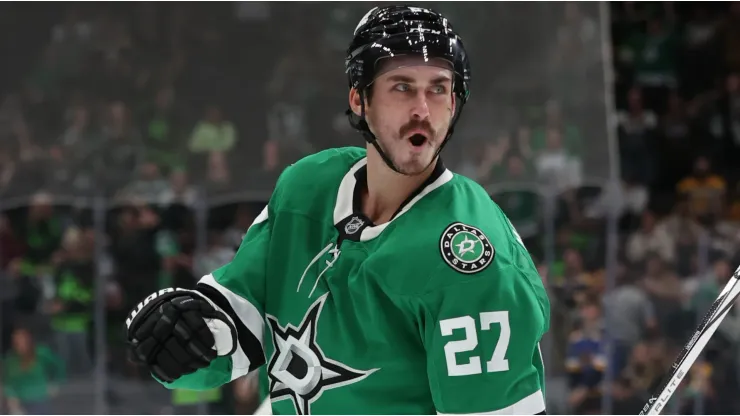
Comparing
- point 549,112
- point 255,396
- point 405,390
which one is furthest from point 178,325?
point 549,112

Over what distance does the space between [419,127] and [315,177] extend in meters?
0.29

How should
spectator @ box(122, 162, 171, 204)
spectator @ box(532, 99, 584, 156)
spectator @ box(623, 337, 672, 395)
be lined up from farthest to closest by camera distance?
spectator @ box(532, 99, 584, 156) → spectator @ box(122, 162, 171, 204) → spectator @ box(623, 337, 672, 395)

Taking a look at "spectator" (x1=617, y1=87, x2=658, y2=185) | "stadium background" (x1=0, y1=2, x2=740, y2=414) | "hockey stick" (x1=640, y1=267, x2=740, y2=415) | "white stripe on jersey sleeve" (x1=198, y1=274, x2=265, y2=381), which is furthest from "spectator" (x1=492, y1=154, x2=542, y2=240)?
"white stripe on jersey sleeve" (x1=198, y1=274, x2=265, y2=381)

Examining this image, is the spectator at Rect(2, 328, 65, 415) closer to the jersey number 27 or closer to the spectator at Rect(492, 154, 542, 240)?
the spectator at Rect(492, 154, 542, 240)

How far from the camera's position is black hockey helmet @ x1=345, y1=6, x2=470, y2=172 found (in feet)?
5.64

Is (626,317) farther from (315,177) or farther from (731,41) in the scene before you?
(315,177)

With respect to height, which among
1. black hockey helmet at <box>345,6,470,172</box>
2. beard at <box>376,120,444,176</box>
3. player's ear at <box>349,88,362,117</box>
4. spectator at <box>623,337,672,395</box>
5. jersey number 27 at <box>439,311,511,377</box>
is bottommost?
spectator at <box>623,337,672,395</box>

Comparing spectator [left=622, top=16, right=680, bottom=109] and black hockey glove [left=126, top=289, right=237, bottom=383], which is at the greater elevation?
spectator [left=622, top=16, right=680, bottom=109]

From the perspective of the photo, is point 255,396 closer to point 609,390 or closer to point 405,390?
point 609,390

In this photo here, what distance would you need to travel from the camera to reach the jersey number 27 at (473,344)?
1618 mm

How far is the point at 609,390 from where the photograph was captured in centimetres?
475

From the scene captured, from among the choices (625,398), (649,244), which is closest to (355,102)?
(625,398)

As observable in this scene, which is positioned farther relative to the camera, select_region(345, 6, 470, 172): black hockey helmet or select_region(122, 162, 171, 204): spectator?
select_region(122, 162, 171, 204): spectator

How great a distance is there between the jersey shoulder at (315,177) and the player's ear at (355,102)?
140 millimetres
